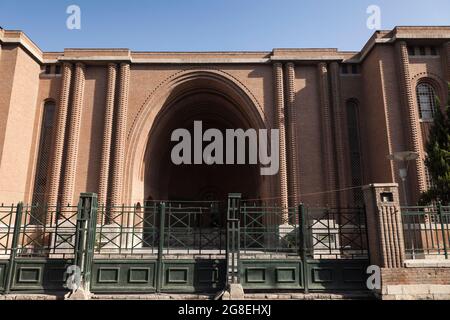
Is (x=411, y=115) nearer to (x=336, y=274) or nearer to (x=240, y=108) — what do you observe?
(x=240, y=108)

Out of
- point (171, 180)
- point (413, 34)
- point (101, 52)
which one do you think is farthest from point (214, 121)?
point (413, 34)

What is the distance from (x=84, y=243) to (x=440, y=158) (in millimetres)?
11075

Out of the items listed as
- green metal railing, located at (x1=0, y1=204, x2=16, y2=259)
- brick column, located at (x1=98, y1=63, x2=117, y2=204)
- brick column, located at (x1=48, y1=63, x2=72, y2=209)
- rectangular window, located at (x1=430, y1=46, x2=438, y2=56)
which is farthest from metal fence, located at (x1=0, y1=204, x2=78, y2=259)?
rectangular window, located at (x1=430, y1=46, x2=438, y2=56)

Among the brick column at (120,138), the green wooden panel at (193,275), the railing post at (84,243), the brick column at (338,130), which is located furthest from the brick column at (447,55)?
the railing post at (84,243)

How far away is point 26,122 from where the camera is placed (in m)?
15.9

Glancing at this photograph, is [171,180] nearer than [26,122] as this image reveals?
No

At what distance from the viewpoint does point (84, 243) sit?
25.8ft

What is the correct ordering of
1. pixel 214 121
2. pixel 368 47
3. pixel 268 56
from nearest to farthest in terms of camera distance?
pixel 368 47
pixel 268 56
pixel 214 121

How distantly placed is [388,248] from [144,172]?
511 inches

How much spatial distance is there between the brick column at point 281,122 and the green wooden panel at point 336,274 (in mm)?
6854

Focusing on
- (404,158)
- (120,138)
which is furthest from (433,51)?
(120,138)

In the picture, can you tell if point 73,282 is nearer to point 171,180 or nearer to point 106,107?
point 106,107

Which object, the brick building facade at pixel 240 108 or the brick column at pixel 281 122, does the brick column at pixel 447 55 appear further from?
the brick column at pixel 281 122

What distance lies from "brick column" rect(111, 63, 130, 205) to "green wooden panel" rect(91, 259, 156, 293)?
7.56 meters
